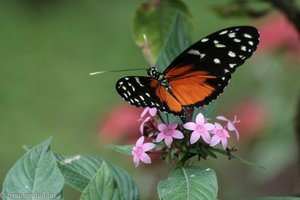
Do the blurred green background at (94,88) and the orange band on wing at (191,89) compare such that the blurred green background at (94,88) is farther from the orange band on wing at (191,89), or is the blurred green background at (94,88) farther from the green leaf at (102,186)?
the green leaf at (102,186)

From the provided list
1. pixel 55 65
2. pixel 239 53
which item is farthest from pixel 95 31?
pixel 239 53

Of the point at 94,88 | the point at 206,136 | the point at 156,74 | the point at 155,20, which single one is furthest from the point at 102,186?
the point at 94,88

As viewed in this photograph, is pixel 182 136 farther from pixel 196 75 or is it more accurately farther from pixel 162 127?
pixel 196 75

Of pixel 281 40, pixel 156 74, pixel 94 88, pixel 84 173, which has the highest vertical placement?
pixel 156 74

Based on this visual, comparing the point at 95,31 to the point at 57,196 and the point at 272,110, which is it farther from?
the point at 57,196

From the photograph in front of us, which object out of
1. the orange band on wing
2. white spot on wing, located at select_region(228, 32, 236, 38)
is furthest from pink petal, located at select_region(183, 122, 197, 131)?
white spot on wing, located at select_region(228, 32, 236, 38)
